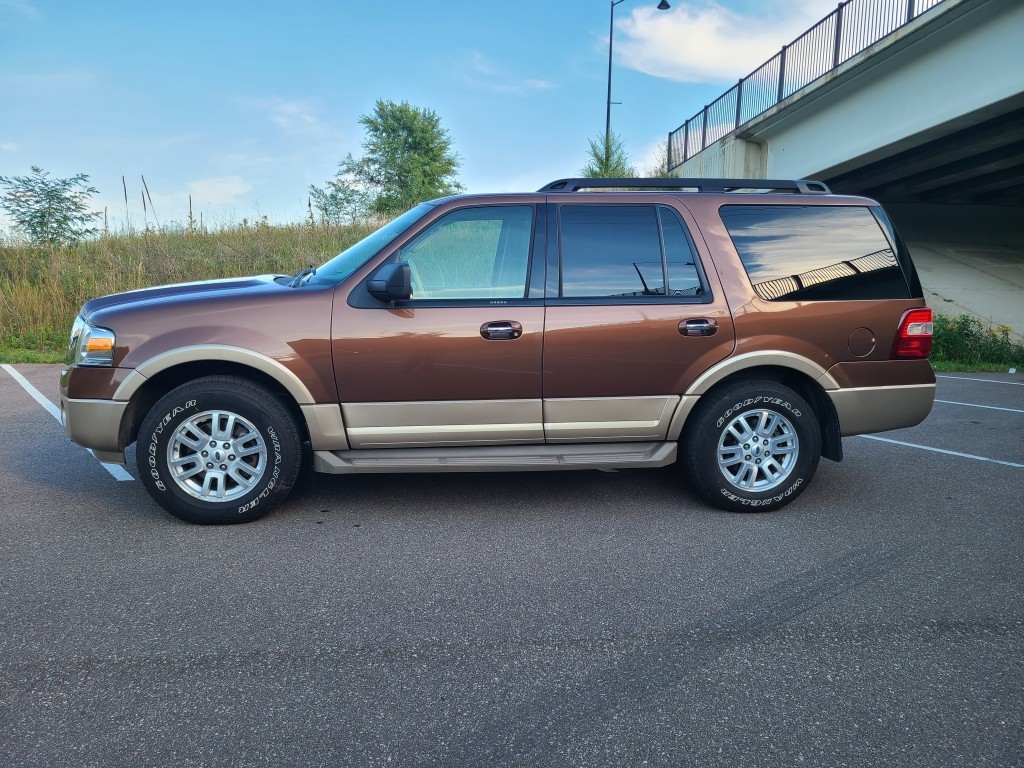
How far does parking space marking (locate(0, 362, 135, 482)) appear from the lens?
505cm

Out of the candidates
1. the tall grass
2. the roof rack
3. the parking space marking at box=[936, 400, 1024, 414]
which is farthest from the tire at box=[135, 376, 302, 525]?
the parking space marking at box=[936, 400, 1024, 414]

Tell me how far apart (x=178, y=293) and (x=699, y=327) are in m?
3.23

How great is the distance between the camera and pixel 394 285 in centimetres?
390

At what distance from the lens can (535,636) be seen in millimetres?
2777

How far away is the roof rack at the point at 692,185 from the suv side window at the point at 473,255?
38 centimetres

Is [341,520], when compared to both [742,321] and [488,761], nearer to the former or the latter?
[488,761]

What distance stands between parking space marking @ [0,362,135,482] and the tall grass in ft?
5.97

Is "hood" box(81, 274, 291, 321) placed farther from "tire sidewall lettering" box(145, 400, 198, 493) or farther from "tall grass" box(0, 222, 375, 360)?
"tall grass" box(0, 222, 375, 360)

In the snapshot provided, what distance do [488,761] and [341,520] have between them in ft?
7.60

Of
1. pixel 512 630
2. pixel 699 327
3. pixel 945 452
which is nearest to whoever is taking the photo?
pixel 512 630

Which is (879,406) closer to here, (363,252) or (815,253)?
(815,253)

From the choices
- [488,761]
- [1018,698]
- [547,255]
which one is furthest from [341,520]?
[1018,698]

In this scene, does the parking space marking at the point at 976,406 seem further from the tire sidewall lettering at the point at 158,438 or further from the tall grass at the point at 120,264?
the tall grass at the point at 120,264

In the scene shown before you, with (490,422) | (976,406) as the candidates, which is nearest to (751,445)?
(490,422)
